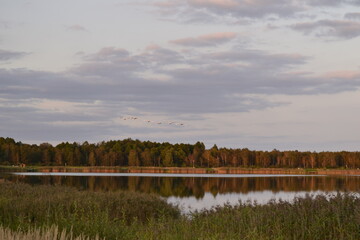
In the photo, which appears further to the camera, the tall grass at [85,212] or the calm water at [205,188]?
the calm water at [205,188]

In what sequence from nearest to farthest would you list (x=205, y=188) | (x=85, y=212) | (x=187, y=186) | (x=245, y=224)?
(x=245, y=224) < (x=85, y=212) < (x=205, y=188) < (x=187, y=186)

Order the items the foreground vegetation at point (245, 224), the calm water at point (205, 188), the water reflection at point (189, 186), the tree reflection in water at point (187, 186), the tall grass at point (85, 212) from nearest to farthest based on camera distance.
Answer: the foreground vegetation at point (245, 224) < the tall grass at point (85, 212) < the calm water at point (205, 188) < the water reflection at point (189, 186) < the tree reflection in water at point (187, 186)

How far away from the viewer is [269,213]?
62.0 ft

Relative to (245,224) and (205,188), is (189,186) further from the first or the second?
(245,224)

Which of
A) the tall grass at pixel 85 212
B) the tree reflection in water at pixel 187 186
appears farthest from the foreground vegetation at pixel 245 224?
the tree reflection in water at pixel 187 186

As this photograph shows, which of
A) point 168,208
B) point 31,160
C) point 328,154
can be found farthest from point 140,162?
point 168,208

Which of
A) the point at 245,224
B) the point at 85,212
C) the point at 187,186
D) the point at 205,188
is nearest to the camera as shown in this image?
the point at 245,224

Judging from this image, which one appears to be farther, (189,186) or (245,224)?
(189,186)

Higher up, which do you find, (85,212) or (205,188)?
(85,212)

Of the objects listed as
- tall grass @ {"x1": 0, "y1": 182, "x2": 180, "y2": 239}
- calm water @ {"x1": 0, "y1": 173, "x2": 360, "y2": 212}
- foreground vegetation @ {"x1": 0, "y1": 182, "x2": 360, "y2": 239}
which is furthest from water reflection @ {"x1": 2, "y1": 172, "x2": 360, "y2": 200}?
foreground vegetation @ {"x1": 0, "y1": 182, "x2": 360, "y2": 239}

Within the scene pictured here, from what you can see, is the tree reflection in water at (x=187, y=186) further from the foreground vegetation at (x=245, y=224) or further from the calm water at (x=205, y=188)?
the foreground vegetation at (x=245, y=224)

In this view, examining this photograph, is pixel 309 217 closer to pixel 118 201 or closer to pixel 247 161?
pixel 118 201

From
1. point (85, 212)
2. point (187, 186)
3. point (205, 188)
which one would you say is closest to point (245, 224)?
point (85, 212)

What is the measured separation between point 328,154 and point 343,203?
184333 mm
